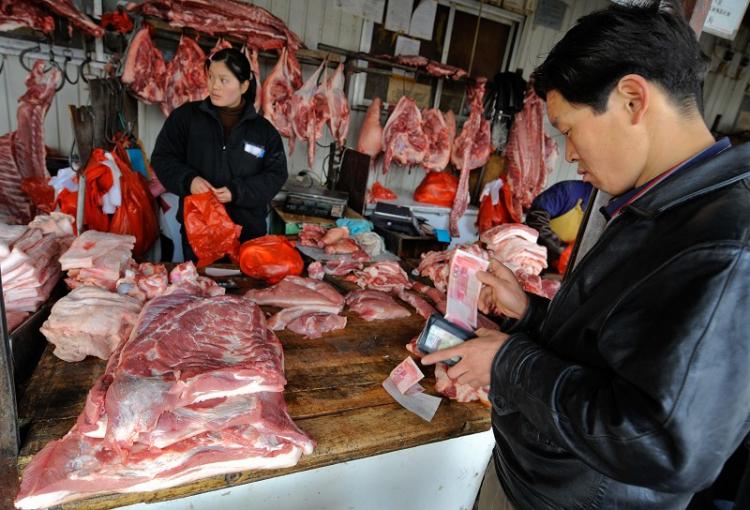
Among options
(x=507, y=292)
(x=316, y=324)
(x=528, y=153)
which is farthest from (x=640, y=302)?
(x=528, y=153)

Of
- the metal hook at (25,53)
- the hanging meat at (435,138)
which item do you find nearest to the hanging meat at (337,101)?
the hanging meat at (435,138)

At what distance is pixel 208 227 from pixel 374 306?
4.67ft

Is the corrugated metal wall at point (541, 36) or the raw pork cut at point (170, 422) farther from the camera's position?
the corrugated metal wall at point (541, 36)

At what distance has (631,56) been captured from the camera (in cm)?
98

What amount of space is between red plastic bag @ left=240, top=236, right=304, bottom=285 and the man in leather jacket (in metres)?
1.77

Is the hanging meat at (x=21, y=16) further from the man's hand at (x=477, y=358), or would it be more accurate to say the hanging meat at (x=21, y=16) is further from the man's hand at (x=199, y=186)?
the man's hand at (x=477, y=358)

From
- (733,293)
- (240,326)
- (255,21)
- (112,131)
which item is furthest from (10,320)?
(255,21)

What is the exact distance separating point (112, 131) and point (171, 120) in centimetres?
106

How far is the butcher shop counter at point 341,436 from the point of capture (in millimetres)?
1433

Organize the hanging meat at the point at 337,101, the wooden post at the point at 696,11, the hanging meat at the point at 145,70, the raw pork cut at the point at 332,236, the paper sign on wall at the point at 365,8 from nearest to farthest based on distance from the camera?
the wooden post at the point at 696,11 < the raw pork cut at the point at 332,236 < the hanging meat at the point at 145,70 < the hanging meat at the point at 337,101 < the paper sign on wall at the point at 365,8

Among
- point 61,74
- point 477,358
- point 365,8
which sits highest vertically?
point 365,8

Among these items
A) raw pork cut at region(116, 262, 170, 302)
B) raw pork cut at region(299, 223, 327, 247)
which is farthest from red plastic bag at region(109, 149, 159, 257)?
raw pork cut at region(116, 262, 170, 302)

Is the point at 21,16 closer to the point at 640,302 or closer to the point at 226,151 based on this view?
the point at 226,151

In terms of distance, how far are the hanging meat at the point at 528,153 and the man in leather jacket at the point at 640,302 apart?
5049 mm
